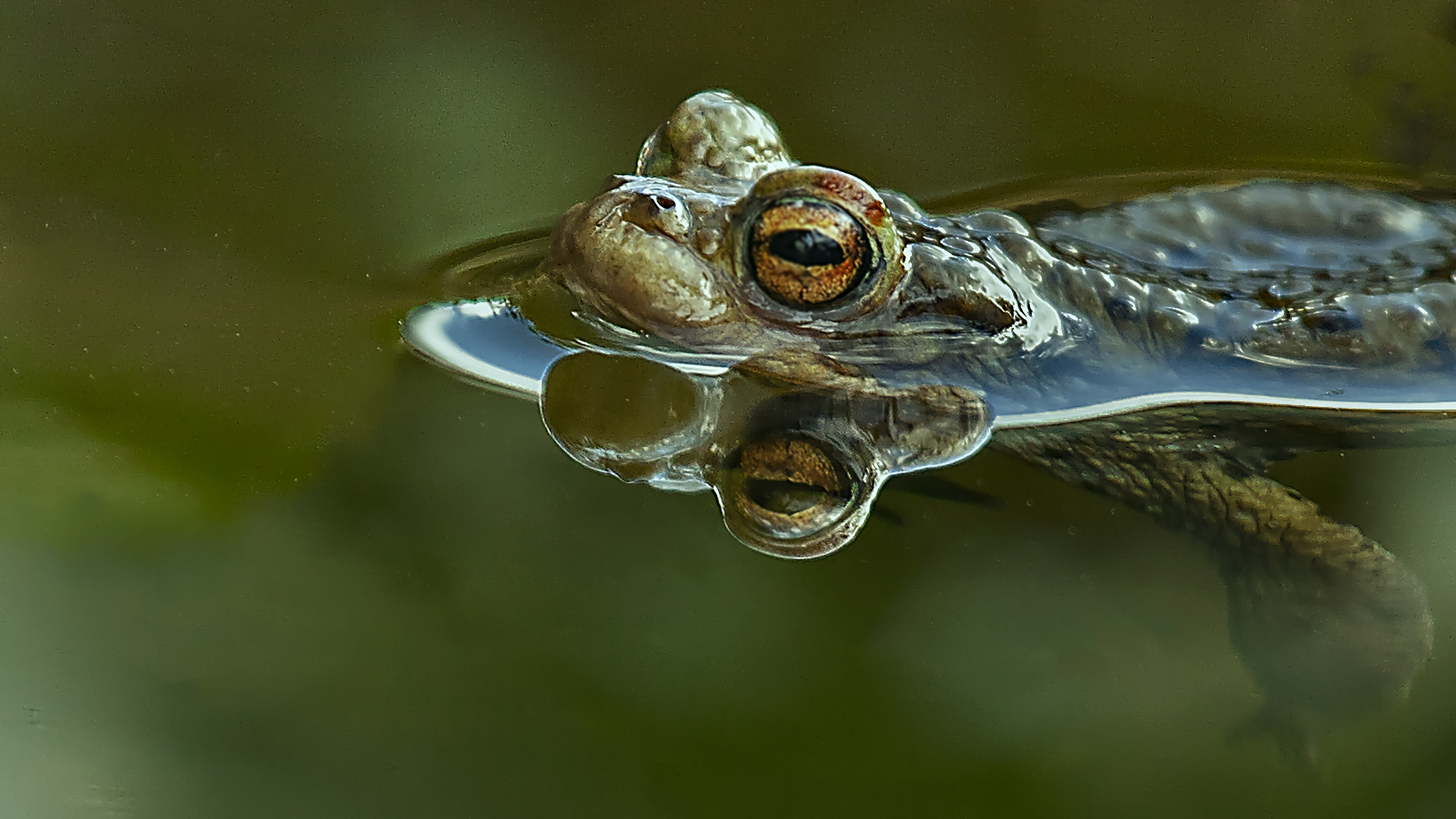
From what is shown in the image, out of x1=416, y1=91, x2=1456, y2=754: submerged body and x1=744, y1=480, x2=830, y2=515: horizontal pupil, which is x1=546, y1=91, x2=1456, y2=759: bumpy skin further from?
x1=744, y1=480, x2=830, y2=515: horizontal pupil

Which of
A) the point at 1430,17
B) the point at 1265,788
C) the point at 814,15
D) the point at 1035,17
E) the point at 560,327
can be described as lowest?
the point at 560,327

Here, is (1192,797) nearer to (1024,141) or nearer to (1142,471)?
(1142,471)

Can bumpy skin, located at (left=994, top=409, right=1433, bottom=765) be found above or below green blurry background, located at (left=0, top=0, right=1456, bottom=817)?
above

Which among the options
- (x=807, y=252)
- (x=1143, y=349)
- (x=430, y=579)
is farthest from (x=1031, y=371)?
(x=430, y=579)

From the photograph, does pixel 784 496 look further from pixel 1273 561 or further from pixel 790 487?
pixel 1273 561

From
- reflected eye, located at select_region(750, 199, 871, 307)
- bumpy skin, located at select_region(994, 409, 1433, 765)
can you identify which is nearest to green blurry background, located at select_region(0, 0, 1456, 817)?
bumpy skin, located at select_region(994, 409, 1433, 765)

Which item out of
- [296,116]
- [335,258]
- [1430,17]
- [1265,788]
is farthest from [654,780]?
[1430,17]
